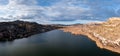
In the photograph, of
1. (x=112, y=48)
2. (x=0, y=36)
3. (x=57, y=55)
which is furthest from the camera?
(x=0, y=36)

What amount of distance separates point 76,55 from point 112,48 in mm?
26294

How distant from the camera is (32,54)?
105 meters

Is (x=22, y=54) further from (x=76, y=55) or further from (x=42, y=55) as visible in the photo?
(x=76, y=55)

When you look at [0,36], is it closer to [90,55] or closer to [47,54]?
[47,54]

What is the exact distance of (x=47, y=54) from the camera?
10706cm

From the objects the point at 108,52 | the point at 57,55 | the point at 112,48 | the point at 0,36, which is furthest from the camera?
the point at 0,36

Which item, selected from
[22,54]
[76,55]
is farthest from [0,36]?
[76,55]

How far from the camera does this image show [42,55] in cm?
10488

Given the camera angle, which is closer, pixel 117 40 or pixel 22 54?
pixel 22 54

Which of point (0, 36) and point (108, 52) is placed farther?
point (0, 36)

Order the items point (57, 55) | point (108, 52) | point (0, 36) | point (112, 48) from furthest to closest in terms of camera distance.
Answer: point (0, 36)
point (112, 48)
point (108, 52)
point (57, 55)

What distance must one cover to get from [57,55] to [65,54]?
17.0 feet

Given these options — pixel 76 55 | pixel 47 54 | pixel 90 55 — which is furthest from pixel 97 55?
pixel 47 54

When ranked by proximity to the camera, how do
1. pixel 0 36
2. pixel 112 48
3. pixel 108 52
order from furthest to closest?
1. pixel 0 36
2. pixel 112 48
3. pixel 108 52
